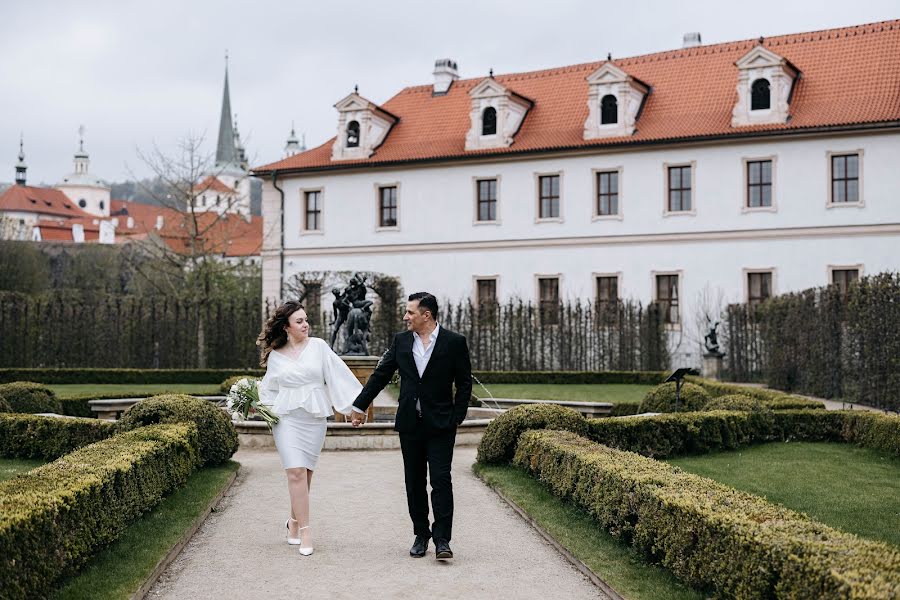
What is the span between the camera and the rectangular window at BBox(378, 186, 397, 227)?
118 feet

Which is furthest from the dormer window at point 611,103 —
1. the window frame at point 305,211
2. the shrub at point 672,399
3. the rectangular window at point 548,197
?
the shrub at point 672,399

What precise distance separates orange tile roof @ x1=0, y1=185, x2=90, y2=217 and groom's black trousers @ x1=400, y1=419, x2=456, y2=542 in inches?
4492

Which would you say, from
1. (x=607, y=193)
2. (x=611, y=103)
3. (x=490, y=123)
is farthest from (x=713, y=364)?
(x=490, y=123)

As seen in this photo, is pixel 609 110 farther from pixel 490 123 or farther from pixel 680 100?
pixel 490 123

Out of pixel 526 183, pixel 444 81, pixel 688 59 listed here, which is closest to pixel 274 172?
→ pixel 444 81

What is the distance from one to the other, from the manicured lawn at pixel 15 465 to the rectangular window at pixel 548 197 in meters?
23.2

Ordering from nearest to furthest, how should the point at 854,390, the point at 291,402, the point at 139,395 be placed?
the point at 291,402, the point at 854,390, the point at 139,395

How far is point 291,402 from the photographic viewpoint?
24.3 ft

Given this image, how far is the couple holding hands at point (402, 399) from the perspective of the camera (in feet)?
23.8

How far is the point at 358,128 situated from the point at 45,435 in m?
25.6

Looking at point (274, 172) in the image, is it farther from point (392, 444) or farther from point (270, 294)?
point (392, 444)

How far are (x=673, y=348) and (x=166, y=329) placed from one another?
16.2 m

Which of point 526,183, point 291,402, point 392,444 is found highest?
point 526,183

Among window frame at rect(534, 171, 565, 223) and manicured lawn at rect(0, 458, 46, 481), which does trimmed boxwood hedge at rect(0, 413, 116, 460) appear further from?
window frame at rect(534, 171, 565, 223)
